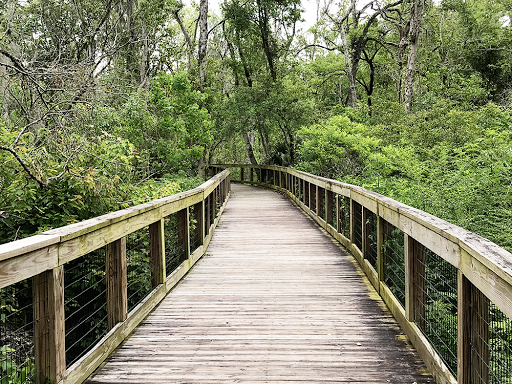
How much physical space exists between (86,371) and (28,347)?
258 centimetres

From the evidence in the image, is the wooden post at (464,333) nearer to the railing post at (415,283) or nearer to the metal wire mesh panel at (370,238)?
the railing post at (415,283)

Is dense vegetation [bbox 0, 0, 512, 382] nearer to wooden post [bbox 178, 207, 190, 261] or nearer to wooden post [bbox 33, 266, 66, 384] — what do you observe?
wooden post [bbox 178, 207, 190, 261]

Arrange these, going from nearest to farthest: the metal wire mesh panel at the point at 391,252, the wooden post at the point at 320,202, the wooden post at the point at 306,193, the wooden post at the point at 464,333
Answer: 1. the wooden post at the point at 464,333
2. the metal wire mesh panel at the point at 391,252
3. the wooden post at the point at 320,202
4. the wooden post at the point at 306,193

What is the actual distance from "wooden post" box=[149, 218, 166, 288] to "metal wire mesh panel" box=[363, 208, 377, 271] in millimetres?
2392

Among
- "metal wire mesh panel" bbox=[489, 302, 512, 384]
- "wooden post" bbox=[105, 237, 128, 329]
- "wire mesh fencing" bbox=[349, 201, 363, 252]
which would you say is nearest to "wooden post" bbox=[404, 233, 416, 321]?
"metal wire mesh panel" bbox=[489, 302, 512, 384]

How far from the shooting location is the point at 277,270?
5605mm

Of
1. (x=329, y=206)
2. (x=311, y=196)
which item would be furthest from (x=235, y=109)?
(x=329, y=206)

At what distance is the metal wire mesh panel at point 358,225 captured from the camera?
609cm

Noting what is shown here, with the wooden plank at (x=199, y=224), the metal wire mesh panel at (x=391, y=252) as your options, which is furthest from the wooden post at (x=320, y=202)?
the metal wire mesh panel at (x=391, y=252)

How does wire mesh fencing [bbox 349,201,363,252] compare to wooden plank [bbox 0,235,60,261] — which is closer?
wooden plank [bbox 0,235,60,261]

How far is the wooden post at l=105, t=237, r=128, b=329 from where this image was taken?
3320 mm

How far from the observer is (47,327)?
233 centimetres

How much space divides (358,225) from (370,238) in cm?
89

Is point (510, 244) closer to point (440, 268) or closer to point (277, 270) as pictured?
point (440, 268)
